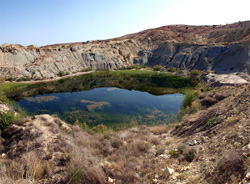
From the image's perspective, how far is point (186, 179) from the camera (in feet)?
14.2

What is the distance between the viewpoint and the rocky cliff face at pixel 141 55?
38.1m

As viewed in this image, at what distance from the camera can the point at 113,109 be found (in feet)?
60.1

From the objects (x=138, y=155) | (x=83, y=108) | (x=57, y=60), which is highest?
(x=57, y=60)

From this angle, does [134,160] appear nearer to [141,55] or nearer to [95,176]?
[95,176]

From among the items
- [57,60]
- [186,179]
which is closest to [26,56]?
[57,60]

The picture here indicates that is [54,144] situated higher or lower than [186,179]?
lower

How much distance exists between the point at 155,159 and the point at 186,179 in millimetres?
1764

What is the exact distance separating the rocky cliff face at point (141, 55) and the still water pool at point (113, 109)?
22032 mm

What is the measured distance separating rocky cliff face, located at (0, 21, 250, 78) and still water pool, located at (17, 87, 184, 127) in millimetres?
22032

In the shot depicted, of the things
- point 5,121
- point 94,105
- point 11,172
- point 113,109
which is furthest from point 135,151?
point 94,105

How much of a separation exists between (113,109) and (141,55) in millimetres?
50909

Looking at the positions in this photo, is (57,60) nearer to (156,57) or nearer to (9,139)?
(156,57)

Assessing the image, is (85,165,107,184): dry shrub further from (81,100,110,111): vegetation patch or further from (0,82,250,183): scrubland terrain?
(81,100,110,111): vegetation patch

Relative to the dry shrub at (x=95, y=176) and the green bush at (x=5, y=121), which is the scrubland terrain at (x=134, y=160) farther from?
the green bush at (x=5, y=121)
